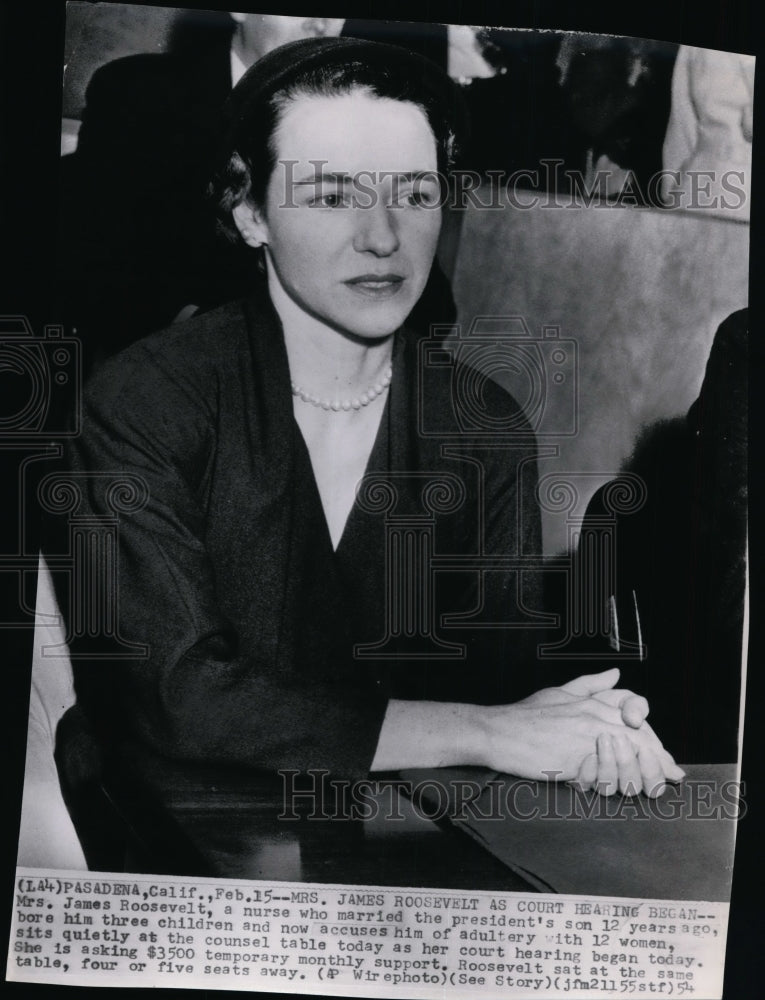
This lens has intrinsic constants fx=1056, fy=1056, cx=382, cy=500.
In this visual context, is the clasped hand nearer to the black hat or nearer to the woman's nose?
the woman's nose

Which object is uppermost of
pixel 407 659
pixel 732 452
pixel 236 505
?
pixel 732 452

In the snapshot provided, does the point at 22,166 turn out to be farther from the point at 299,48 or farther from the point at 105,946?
the point at 105,946

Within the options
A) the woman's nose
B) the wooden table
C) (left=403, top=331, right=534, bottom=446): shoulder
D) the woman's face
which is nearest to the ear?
the woman's face

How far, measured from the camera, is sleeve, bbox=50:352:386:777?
1.41 metres

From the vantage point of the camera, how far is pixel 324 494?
4.81ft

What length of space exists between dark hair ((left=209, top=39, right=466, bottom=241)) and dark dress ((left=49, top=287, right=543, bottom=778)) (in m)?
0.17

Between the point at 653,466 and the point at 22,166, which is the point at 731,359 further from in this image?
the point at 22,166

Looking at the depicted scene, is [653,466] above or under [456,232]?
under

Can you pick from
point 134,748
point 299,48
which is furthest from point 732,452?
point 134,748

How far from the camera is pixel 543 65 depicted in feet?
4.89

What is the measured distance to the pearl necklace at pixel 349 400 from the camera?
1.47m

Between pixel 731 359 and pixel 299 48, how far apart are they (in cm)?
74

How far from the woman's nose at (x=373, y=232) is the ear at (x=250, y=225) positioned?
13 centimetres

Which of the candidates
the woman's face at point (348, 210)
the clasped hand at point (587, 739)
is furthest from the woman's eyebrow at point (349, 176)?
the clasped hand at point (587, 739)
